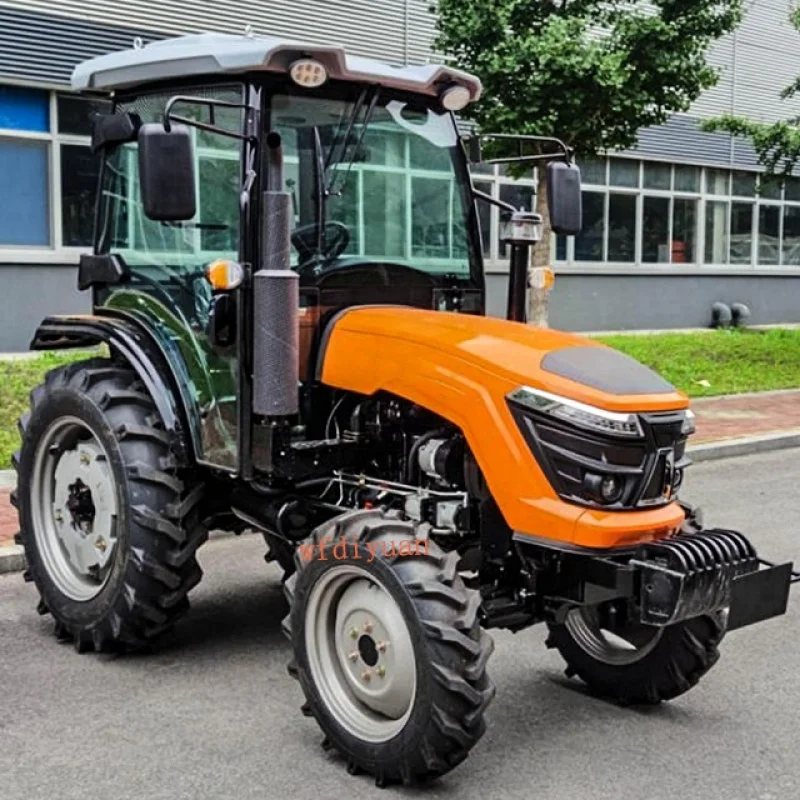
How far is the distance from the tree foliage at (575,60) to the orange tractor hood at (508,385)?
9.21m

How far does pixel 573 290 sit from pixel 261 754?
19.1 meters

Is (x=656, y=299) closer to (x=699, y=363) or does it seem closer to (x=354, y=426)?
(x=699, y=363)

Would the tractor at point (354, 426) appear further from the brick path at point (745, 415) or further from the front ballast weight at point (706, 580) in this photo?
the brick path at point (745, 415)

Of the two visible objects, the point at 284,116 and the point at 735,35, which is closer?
the point at 284,116

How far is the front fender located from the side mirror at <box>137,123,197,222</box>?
1064 millimetres

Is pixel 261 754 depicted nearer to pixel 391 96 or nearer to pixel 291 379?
pixel 291 379

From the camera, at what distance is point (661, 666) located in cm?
484

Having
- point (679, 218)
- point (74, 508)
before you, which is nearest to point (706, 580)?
point (74, 508)

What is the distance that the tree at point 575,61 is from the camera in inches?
524

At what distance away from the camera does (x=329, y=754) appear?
175 inches

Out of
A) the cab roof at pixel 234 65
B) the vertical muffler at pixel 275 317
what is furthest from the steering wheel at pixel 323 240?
the cab roof at pixel 234 65

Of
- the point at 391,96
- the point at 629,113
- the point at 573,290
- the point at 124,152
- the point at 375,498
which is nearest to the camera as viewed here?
the point at 375,498

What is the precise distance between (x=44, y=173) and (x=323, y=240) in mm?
12162

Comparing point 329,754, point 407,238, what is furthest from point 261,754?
point 407,238
